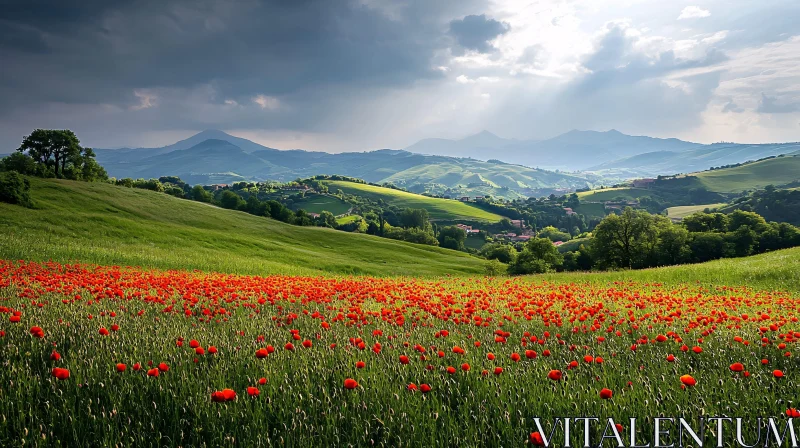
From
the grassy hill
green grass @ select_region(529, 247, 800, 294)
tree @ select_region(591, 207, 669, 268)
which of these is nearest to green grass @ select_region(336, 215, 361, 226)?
the grassy hill

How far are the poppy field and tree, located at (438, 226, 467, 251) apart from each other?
5361 inches

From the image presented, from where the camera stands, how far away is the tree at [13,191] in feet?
140

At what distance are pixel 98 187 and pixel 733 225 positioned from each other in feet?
364

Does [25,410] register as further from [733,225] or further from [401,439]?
[733,225]

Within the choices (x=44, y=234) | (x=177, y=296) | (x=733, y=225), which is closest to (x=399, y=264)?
(x=44, y=234)

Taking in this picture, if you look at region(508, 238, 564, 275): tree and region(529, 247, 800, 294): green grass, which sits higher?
region(529, 247, 800, 294): green grass

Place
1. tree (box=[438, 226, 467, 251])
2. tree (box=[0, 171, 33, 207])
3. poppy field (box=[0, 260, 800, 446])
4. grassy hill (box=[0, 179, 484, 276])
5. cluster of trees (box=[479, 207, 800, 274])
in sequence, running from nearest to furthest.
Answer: poppy field (box=[0, 260, 800, 446]) < grassy hill (box=[0, 179, 484, 276]) < tree (box=[0, 171, 33, 207]) < cluster of trees (box=[479, 207, 800, 274]) < tree (box=[438, 226, 467, 251])

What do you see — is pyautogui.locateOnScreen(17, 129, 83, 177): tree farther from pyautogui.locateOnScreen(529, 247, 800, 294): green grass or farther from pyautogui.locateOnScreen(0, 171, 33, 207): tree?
pyautogui.locateOnScreen(529, 247, 800, 294): green grass

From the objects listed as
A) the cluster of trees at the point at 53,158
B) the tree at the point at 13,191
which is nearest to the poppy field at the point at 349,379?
the tree at the point at 13,191

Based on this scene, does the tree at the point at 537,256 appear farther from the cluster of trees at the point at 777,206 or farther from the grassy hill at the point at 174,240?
the cluster of trees at the point at 777,206

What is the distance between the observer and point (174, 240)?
43000 millimetres

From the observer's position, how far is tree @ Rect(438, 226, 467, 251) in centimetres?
14312

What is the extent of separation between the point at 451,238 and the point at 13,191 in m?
122

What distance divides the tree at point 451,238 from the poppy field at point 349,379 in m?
136
